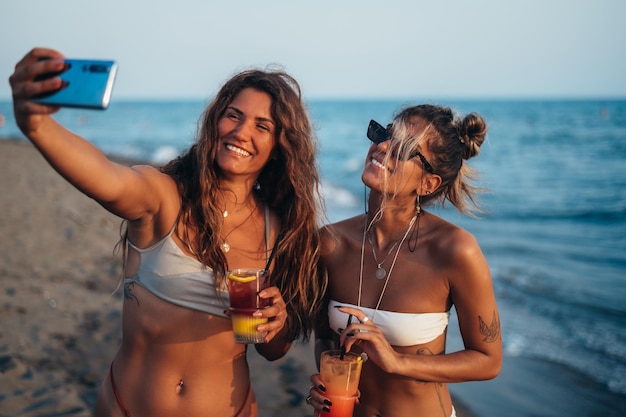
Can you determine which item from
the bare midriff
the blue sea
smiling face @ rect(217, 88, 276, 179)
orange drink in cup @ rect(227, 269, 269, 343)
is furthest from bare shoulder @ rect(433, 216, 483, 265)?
the bare midriff

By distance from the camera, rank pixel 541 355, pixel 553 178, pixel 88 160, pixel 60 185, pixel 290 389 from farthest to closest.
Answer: pixel 553 178, pixel 60 185, pixel 541 355, pixel 290 389, pixel 88 160

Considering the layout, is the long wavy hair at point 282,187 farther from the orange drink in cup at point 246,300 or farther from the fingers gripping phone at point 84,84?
the fingers gripping phone at point 84,84

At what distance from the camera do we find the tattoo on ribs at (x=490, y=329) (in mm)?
2971

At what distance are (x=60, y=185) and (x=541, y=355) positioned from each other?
464 inches

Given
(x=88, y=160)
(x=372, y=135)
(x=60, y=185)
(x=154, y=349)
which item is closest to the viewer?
(x=88, y=160)

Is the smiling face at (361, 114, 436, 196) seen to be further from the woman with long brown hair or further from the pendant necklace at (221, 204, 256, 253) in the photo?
the pendant necklace at (221, 204, 256, 253)

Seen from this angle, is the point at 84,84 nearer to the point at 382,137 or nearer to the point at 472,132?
the point at 382,137

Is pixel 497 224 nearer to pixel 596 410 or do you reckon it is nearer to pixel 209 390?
pixel 596 410

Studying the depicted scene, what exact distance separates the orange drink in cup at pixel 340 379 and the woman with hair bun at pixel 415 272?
11 cm

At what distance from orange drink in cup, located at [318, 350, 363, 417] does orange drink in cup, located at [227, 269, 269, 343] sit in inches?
13.5

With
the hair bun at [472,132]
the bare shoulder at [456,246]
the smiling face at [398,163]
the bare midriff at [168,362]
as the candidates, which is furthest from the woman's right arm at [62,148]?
the hair bun at [472,132]

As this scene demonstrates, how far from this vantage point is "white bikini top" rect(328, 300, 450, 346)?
3054mm

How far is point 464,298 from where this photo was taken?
3.00 meters

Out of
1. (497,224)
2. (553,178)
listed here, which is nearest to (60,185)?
(497,224)
